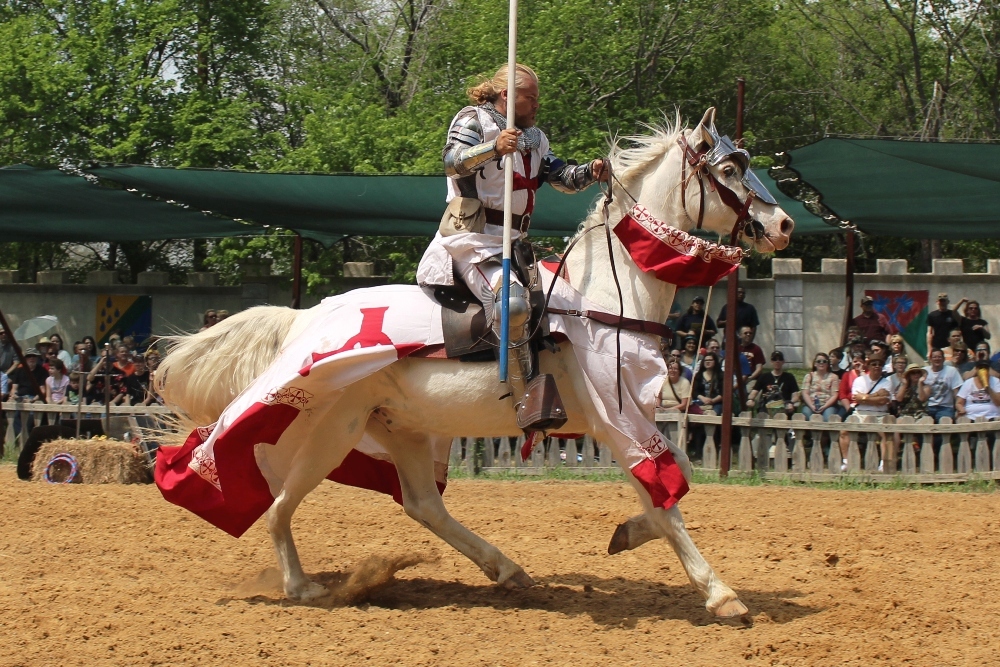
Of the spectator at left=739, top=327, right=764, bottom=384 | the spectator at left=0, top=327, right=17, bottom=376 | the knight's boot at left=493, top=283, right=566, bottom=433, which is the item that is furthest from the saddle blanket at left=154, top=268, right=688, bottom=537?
the spectator at left=0, top=327, right=17, bottom=376

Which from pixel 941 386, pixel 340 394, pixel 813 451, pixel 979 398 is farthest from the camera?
pixel 941 386

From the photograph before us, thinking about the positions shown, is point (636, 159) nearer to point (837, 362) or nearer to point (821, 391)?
point (821, 391)

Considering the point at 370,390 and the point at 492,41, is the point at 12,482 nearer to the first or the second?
the point at 370,390

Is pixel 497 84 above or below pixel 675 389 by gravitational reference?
above

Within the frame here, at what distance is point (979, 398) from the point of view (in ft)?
34.3

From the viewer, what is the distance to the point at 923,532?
285 inches

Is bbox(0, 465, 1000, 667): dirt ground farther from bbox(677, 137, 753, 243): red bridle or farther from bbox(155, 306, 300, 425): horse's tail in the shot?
bbox(677, 137, 753, 243): red bridle

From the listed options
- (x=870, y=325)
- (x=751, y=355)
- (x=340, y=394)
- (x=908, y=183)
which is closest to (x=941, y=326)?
(x=870, y=325)

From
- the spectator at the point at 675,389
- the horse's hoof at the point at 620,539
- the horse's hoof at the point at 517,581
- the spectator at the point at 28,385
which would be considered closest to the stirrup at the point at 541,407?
the horse's hoof at the point at 620,539

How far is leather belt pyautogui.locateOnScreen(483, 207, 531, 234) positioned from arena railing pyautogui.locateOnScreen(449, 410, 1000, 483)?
203 inches

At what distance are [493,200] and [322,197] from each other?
5.55 m

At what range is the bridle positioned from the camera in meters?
5.27

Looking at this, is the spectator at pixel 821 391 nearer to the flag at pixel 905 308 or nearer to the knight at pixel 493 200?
the knight at pixel 493 200

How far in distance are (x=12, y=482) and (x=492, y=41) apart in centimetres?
1379
